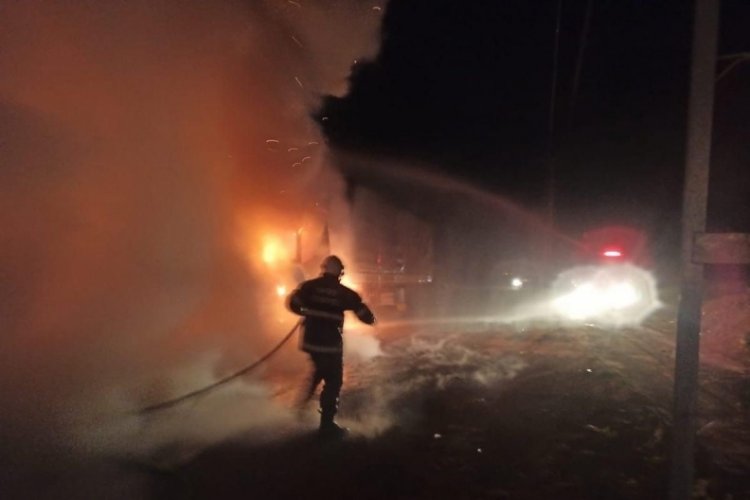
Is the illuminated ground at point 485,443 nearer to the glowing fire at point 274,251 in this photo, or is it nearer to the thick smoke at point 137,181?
the thick smoke at point 137,181

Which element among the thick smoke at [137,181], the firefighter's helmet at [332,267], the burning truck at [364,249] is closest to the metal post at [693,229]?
the firefighter's helmet at [332,267]

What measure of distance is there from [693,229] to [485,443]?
309cm

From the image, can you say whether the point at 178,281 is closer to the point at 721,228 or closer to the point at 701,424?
the point at 701,424

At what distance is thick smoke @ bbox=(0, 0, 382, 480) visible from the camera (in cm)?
484

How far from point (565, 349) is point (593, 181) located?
17.9 meters

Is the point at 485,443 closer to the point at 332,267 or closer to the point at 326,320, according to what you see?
the point at 326,320

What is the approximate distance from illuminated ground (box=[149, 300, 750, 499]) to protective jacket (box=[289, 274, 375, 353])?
843 mm

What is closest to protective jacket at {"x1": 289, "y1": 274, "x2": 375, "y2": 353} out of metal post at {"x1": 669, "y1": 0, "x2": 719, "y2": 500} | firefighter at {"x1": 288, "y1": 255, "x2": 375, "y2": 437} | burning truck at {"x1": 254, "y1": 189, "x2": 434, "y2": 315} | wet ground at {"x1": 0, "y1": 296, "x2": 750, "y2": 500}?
firefighter at {"x1": 288, "y1": 255, "x2": 375, "y2": 437}

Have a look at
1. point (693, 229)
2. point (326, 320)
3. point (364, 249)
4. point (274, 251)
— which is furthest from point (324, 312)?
point (364, 249)

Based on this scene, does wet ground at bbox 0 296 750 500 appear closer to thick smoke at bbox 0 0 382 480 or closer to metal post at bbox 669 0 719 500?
thick smoke at bbox 0 0 382 480

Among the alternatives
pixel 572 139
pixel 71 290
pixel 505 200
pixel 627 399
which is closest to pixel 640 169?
pixel 572 139

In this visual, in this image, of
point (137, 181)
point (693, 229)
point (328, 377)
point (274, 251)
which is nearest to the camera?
point (693, 229)

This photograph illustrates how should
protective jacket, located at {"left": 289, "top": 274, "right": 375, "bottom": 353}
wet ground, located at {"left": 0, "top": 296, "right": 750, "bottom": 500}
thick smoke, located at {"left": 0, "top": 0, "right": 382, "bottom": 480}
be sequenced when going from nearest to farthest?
1. wet ground, located at {"left": 0, "top": 296, "right": 750, "bottom": 500}
2. thick smoke, located at {"left": 0, "top": 0, "right": 382, "bottom": 480}
3. protective jacket, located at {"left": 289, "top": 274, "right": 375, "bottom": 353}

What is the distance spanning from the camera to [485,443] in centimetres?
546
